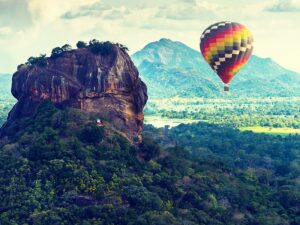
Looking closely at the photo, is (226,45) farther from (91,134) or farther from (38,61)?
(38,61)

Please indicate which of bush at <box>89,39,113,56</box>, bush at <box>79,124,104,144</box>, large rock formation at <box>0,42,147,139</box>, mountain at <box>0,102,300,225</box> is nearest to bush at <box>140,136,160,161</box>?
mountain at <box>0,102,300,225</box>

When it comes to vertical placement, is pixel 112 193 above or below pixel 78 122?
below

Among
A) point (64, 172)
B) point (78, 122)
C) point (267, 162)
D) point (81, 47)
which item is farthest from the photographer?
point (267, 162)

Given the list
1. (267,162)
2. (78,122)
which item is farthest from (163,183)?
(267,162)

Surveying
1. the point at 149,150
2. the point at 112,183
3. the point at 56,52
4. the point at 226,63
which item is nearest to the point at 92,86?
the point at 56,52

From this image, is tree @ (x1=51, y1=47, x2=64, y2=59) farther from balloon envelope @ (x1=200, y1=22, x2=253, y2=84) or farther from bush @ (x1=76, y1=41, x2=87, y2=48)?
balloon envelope @ (x1=200, y1=22, x2=253, y2=84)

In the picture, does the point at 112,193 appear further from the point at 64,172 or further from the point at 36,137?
the point at 36,137

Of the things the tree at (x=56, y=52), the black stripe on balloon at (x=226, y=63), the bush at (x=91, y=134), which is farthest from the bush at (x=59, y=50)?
the black stripe on balloon at (x=226, y=63)
